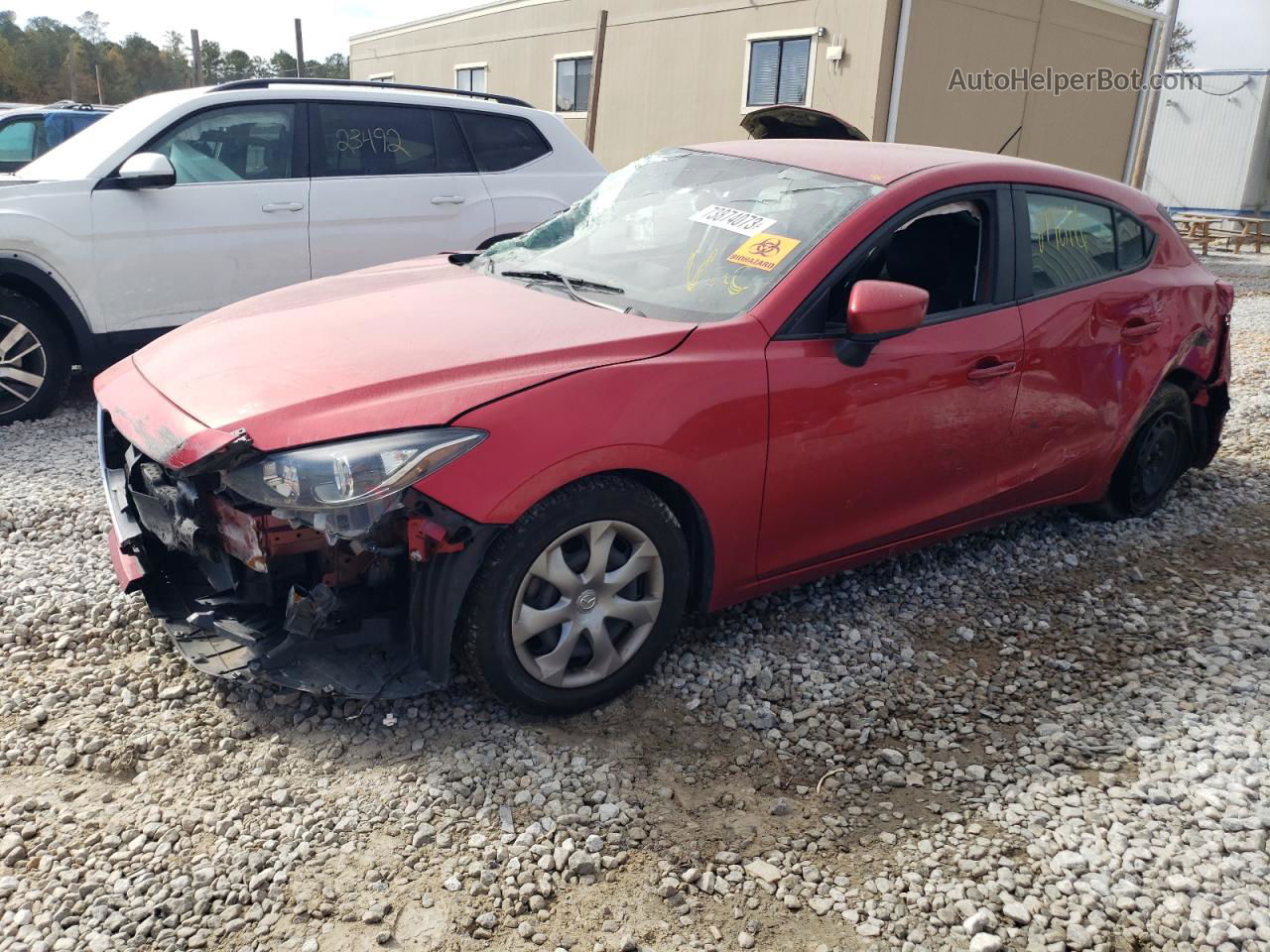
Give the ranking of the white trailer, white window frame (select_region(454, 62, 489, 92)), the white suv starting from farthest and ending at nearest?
the white trailer, white window frame (select_region(454, 62, 489, 92)), the white suv

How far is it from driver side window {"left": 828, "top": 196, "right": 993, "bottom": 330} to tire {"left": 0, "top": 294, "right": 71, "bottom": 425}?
4.59 m

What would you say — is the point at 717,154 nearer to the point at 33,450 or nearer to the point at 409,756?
the point at 409,756

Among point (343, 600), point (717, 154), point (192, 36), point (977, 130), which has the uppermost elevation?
point (192, 36)

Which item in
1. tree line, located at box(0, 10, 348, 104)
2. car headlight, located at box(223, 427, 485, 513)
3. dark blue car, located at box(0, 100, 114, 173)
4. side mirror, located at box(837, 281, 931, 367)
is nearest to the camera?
car headlight, located at box(223, 427, 485, 513)

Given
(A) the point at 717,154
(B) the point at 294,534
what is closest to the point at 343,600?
(B) the point at 294,534

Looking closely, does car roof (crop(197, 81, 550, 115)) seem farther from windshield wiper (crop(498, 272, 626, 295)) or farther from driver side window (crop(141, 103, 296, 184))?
windshield wiper (crop(498, 272, 626, 295))

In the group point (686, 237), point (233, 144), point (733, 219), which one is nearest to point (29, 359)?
point (233, 144)

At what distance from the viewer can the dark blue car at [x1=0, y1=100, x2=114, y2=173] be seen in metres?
9.70

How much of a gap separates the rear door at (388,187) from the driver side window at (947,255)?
12.5ft

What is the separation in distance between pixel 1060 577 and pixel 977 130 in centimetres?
1525

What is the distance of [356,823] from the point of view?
258 centimetres

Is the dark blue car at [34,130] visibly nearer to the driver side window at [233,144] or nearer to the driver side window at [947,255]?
the driver side window at [233,144]

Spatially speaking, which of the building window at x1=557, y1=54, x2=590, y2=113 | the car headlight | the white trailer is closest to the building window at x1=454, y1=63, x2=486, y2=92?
the building window at x1=557, y1=54, x2=590, y2=113

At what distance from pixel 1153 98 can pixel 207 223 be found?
19.1 meters
